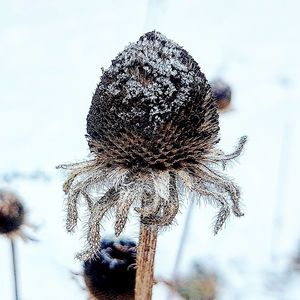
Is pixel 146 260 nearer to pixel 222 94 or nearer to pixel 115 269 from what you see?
pixel 115 269

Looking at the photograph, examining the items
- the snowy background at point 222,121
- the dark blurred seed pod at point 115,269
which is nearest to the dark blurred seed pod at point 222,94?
the snowy background at point 222,121

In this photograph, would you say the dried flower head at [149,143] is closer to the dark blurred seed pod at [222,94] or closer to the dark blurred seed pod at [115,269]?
the dark blurred seed pod at [115,269]
